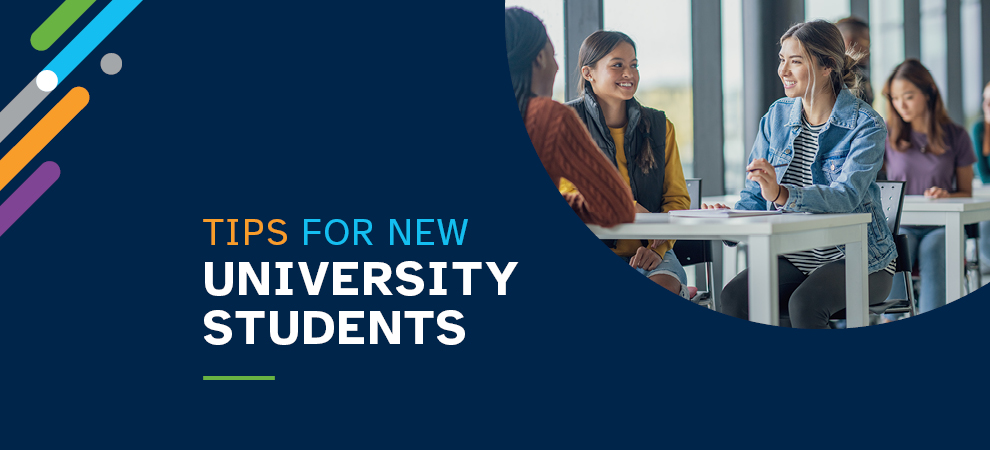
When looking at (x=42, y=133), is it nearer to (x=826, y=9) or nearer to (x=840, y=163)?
(x=840, y=163)

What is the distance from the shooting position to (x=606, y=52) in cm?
234

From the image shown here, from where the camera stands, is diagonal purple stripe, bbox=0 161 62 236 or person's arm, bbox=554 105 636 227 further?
person's arm, bbox=554 105 636 227

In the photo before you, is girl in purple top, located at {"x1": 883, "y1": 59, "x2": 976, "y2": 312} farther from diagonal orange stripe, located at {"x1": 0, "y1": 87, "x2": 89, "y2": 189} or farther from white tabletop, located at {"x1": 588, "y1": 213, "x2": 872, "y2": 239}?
diagonal orange stripe, located at {"x1": 0, "y1": 87, "x2": 89, "y2": 189}

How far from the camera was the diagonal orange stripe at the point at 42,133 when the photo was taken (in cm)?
138

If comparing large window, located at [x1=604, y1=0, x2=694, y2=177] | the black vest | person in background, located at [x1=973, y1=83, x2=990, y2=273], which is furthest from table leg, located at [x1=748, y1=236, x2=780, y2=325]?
person in background, located at [x1=973, y1=83, x2=990, y2=273]

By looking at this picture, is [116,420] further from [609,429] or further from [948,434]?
[948,434]

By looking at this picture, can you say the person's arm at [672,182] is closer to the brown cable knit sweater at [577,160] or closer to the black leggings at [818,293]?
the black leggings at [818,293]

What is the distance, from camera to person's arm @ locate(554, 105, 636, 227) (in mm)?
1607

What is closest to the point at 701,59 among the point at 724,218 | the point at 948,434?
the point at 724,218

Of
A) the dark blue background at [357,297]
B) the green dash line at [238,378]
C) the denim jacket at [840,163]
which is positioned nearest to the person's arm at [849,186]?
the denim jacket at [840,163]

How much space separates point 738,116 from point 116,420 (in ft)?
12.2

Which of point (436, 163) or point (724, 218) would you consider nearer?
point (436, 163)

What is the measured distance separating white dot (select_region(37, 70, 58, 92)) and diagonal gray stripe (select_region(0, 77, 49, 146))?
0.04 ft

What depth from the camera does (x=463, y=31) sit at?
4.76ft
